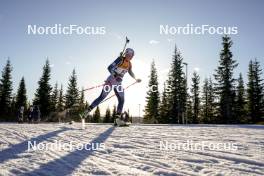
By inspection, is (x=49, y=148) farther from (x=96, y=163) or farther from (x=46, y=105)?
(x=46, y=105)

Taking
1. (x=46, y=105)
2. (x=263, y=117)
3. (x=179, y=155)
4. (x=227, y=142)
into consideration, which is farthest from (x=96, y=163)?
(x=46, y=105)

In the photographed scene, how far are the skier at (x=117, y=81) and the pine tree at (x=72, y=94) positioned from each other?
52148 mm

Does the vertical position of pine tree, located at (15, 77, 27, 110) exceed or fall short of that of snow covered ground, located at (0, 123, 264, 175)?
it exceeds it

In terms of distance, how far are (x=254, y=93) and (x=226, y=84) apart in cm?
794

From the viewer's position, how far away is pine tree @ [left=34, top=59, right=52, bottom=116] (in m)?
58.2

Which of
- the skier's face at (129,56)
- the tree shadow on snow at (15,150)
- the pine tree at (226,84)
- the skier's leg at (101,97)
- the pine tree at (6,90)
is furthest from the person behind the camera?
the pine tree at (6,90)

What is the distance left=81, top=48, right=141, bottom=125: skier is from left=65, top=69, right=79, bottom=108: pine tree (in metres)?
52.1

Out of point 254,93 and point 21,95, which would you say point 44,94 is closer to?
point 21,95

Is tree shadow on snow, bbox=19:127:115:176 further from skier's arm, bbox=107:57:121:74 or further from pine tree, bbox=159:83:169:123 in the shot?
pine tree, bbox=159:83:169:123

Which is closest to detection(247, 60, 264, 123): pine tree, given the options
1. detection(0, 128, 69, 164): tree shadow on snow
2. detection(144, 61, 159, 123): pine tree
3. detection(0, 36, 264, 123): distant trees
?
detection(0, 36, 264, 123): distant trees

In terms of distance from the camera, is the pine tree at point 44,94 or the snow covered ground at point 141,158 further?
the pine tree at point 44,94

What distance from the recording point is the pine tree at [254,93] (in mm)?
50250

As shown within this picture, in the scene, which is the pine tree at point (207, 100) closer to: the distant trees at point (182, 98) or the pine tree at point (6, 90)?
the distant trees at point (182, 98)

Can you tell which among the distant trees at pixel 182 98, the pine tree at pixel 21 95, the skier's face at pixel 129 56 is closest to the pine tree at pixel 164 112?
the distant trees at pixel 182 98
